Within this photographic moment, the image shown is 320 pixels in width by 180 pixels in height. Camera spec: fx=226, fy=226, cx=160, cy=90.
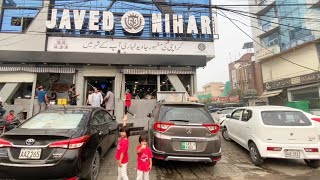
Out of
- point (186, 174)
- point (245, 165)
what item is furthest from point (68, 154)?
point (245, 165)

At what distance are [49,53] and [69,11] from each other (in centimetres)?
343

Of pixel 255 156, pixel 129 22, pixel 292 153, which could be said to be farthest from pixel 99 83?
pixel 292 153

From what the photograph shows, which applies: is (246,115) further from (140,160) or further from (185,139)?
(140,160)

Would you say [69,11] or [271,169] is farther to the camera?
[69,11]

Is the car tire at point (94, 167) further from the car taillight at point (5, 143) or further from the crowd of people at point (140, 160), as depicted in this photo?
the car taillight at point (5, 143)

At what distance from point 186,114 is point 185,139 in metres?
0.70

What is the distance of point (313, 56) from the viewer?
942 inches

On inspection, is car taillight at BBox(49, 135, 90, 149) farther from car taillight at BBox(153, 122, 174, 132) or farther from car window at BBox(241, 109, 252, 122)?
car window at BBox(241, 109, 252, 122)

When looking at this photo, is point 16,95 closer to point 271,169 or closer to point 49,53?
point 49,53

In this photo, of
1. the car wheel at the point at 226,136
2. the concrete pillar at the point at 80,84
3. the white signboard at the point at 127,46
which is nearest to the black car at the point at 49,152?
the car wheel at the point at 226,136

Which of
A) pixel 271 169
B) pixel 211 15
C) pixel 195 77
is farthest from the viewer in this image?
pixel 211 15

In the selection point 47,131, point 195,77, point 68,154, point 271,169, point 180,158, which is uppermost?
point 195,77

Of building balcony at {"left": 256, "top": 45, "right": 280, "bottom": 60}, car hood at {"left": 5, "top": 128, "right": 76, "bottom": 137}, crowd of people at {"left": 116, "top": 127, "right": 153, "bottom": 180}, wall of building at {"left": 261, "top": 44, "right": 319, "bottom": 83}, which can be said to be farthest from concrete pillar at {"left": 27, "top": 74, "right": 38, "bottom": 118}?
wall of building at {"left": 261, "top": 44, "right": 319, "bottom": 83}

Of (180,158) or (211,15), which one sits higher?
(211,15)
